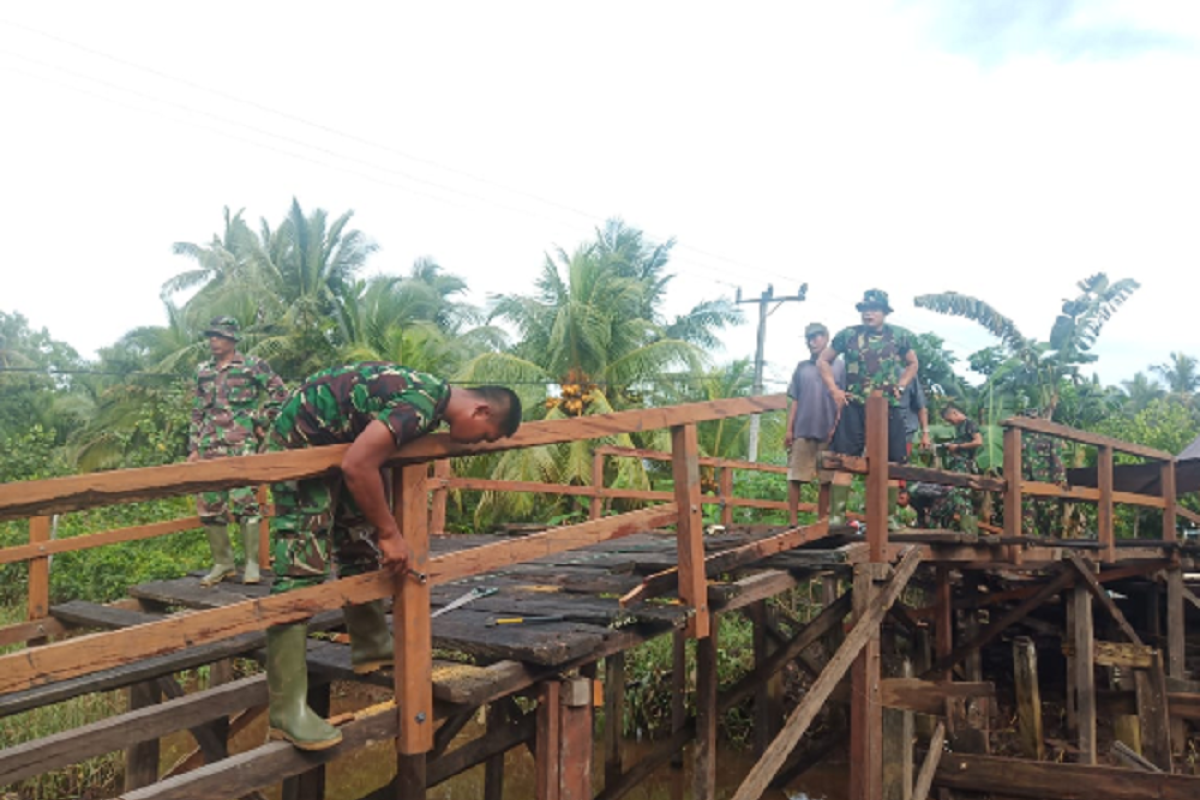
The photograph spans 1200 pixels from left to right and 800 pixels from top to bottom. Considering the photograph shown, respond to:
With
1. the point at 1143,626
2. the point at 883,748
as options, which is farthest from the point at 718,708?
the point at 1143,626

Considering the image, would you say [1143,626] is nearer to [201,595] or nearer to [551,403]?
[551,403]

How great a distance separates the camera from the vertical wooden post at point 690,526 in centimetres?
373

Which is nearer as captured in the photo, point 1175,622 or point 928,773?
point 928,773

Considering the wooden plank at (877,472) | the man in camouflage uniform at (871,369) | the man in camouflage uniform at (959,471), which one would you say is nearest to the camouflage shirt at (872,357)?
the man in camouflage uniform at (871,369)

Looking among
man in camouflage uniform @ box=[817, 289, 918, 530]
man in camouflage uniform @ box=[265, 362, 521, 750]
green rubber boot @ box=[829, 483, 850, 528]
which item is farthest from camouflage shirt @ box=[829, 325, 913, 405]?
man in camouflage uniform @ box=[265, 362, 521, 750]

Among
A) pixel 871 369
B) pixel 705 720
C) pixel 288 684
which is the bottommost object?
pixel 705 720

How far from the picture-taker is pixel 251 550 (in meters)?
5.54

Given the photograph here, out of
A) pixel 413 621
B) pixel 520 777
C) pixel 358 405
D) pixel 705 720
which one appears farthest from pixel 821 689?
pixel 520 777

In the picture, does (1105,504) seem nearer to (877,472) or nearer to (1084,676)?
(1084,676)

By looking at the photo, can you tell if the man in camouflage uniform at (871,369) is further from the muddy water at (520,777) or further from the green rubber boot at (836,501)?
the muddy water at (520,777)

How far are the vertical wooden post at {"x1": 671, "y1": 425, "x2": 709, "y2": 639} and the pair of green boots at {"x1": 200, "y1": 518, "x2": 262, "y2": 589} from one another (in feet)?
9.25

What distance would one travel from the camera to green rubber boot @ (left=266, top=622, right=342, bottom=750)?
106 inches

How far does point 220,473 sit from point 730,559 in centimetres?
280

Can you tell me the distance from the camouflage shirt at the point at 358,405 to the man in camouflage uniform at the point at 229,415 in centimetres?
266
